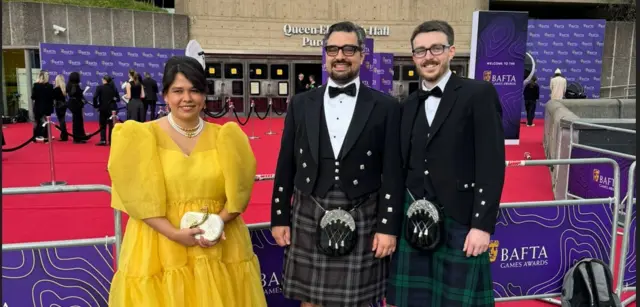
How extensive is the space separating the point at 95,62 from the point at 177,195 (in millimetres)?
16588

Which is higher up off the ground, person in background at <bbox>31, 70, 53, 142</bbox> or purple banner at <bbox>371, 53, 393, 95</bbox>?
purple banner at <bbox>371, 53, 393, 95</bbox>

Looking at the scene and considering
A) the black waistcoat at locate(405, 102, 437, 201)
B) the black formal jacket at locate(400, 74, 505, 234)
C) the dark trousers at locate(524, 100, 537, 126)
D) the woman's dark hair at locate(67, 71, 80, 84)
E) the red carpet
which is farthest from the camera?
the dark trousers at locate(524, 100, 537, 126)

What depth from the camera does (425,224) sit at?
96.0 inches

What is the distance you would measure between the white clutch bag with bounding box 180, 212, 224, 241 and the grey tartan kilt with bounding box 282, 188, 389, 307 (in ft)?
1.61

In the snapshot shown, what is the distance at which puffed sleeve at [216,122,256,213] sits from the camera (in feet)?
7.81

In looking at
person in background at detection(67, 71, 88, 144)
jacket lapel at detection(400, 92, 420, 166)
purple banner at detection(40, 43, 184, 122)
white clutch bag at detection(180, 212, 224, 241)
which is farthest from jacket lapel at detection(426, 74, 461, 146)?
purple banner at detection(40, 43, 184, 122)

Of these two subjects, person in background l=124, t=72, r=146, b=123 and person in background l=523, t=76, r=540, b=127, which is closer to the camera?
person in background l=124, t=72, r=146, b=123

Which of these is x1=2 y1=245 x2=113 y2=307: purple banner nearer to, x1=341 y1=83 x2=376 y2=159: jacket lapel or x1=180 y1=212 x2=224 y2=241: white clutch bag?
x1=180 y1=212 x2=224 y2=241: white clutch bag

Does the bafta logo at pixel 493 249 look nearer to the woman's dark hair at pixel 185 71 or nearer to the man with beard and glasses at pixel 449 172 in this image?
the man with beard and glasses at pixel 449 172

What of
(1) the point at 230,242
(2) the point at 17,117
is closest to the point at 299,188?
(1) the point at 230,242

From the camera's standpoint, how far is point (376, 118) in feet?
8.32

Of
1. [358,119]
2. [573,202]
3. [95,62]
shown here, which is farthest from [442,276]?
[95,62]

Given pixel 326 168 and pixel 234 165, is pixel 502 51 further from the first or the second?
pixel 234 165

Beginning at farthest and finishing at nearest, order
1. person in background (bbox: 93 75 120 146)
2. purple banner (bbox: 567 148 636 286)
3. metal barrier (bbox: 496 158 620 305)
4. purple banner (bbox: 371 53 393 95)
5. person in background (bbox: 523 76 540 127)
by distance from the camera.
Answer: purple banner (bbox: 371 53 393 95)
person in background (bbox: 523 76 540 127)
person in background (bbox: 93 75 120 146)
purple banner (bbox: 567 148 636 286)
metal barrier (bbox: 496 158 620 305)
